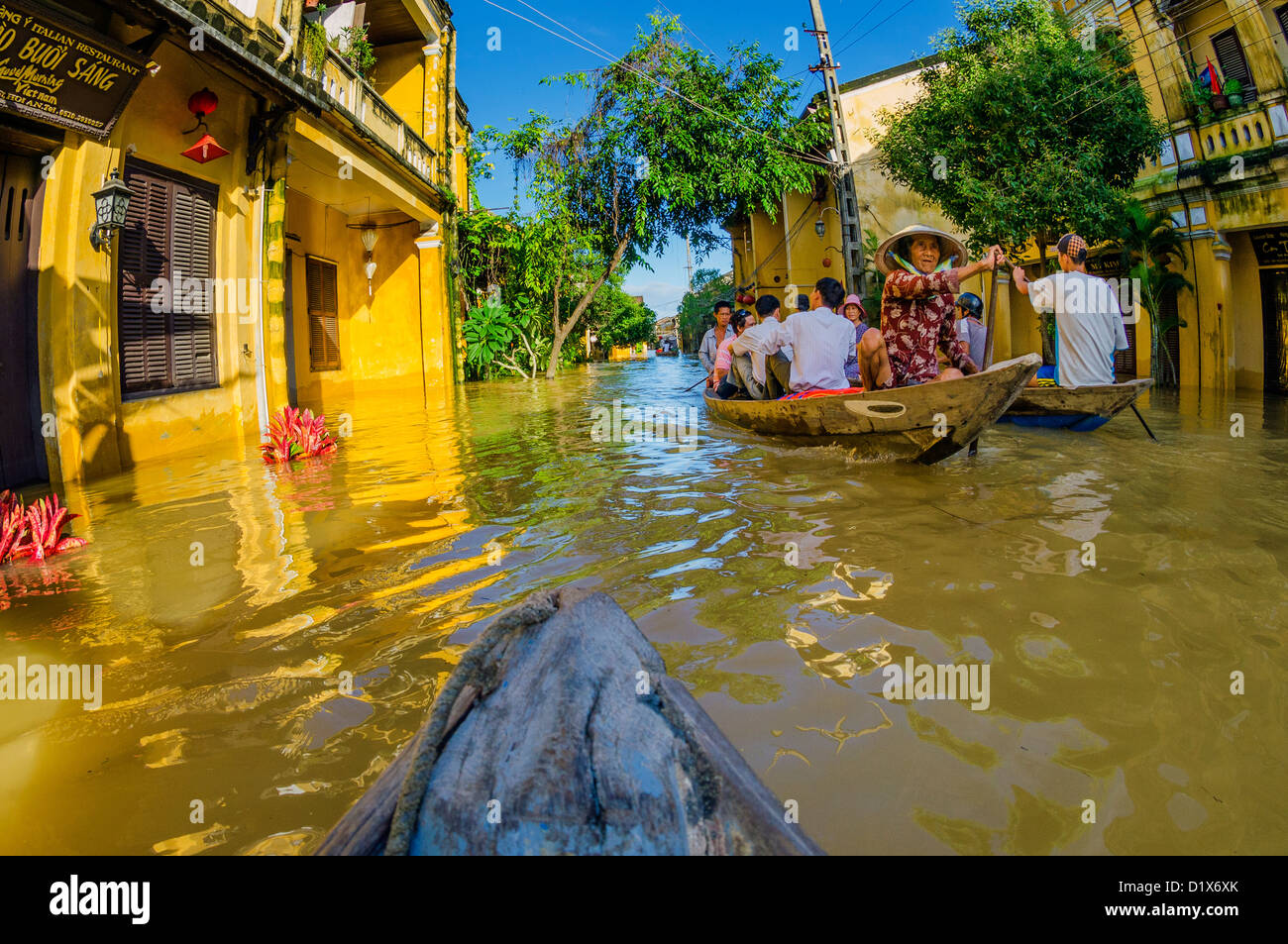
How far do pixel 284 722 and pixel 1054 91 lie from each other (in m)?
13.2

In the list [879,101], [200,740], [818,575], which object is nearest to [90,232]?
[200,740]

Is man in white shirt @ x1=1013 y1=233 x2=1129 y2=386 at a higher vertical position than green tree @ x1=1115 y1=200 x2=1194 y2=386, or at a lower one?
lower

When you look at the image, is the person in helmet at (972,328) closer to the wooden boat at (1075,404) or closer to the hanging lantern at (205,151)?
the wooden boat at (1075,404)

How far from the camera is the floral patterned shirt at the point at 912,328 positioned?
214 inches

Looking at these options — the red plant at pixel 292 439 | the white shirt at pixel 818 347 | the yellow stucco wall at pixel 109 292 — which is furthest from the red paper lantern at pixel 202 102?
the white shirt at pixel 818 347

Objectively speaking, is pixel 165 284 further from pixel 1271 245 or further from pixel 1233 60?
pixel 1271 245

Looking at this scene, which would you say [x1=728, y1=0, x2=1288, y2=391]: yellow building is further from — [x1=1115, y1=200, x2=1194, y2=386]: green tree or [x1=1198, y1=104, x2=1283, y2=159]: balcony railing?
[x1=1115, y1=200, x2=1194, y2=386]: green tree

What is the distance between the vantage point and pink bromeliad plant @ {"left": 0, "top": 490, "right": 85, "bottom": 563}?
3.49 metres

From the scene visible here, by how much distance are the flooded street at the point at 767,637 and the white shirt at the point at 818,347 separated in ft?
4.74

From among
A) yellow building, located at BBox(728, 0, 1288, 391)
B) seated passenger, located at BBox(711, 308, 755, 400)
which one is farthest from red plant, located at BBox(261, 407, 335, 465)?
yellow building, located at BBox(728, 0, 1288, 391)

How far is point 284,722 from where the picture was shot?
193 centimetres

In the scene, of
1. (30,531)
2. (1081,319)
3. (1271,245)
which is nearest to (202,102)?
(30,531)

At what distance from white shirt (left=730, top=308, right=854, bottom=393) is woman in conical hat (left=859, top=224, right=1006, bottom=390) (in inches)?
18.7
